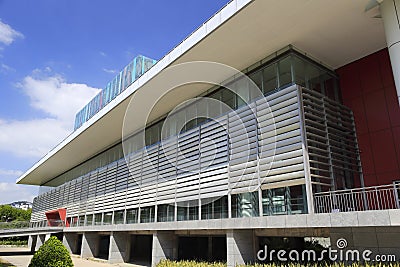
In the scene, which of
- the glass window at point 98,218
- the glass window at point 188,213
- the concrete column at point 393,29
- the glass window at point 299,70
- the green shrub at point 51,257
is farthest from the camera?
the glass window at point 98,218

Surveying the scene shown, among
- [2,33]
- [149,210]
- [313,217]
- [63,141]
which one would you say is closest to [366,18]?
[313,217]

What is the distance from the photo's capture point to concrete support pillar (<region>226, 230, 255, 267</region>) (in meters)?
12.2

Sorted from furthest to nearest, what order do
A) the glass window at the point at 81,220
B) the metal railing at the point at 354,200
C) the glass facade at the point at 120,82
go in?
the glass window at the point at 81,220 < the glass facade at the point at 120,82 < the metal railing at the point at 354,200

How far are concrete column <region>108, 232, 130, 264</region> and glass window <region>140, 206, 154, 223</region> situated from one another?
11.9ft

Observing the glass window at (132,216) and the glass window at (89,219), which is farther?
the glass window at (89,219)

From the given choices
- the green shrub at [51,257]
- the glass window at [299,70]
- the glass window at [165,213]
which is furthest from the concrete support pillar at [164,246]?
the glass window at [299,70]

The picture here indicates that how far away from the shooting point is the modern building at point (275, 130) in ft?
36.3

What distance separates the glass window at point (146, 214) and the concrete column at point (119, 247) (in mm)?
3639

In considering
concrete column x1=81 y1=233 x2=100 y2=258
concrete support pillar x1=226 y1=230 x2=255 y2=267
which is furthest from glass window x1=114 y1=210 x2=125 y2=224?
concrete support pillar x1=226 y1=230 x2=255 y2=267

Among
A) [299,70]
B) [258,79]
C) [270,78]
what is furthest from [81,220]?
[299,70]

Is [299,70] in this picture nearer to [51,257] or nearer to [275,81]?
[275,81]

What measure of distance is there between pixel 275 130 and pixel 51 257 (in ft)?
35.3
